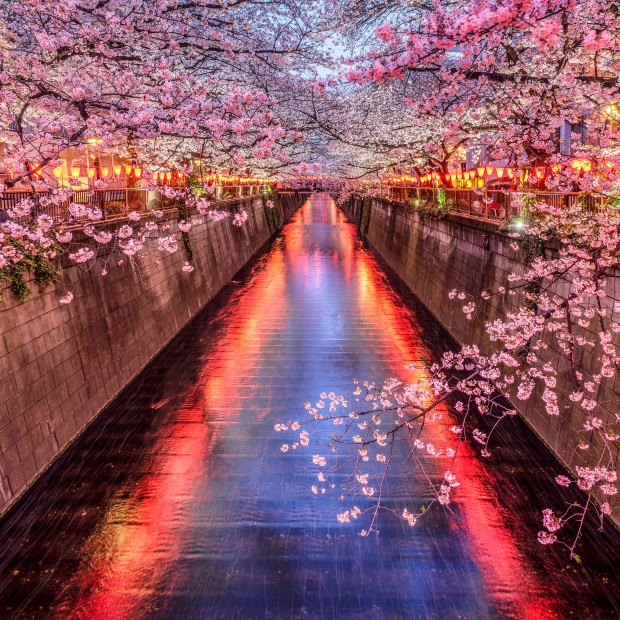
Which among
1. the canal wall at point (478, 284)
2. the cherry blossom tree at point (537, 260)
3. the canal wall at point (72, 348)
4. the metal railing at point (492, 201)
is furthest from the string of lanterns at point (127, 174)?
the canal wall at point (478, 284)

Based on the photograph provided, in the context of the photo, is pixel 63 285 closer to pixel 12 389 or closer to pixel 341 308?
pixel 12 389

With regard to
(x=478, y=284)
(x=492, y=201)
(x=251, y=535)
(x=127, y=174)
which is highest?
(x=127, y=174)

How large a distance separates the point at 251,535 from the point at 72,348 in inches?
211

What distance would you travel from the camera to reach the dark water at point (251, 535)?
20.7 ft

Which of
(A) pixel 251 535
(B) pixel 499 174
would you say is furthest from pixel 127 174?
(B) pixel 499 174

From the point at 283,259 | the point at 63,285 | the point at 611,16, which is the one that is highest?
the point at 611,16

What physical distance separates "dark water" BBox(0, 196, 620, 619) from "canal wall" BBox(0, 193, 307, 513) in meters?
0.50

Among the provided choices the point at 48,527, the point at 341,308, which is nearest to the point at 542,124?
the point at 48,527

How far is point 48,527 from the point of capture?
301 inches

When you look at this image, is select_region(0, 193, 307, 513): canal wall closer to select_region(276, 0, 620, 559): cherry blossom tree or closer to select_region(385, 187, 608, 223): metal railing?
select_region(276, 0, 620, 559): cherry blossom tree

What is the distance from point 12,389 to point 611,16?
30.9 ft

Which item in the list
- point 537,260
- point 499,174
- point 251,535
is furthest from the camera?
point 499,174

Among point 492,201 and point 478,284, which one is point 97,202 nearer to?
point 492,201

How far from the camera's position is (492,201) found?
13.9m
